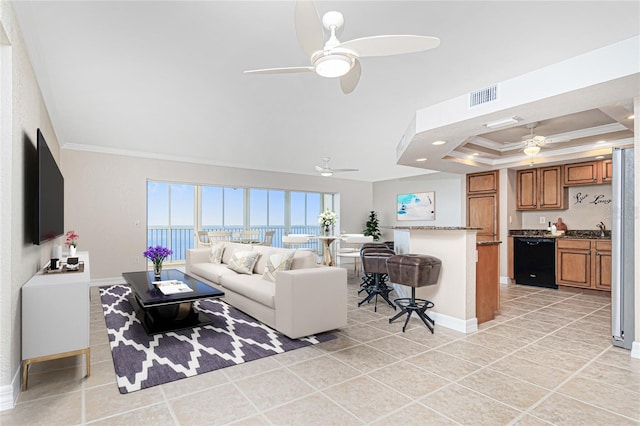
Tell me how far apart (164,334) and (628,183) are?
15.3ft

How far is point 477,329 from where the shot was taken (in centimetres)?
365

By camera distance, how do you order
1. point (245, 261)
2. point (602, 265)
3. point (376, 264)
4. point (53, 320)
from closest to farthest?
point (53, 320) < point (376, 264) < point (245, 261) < point (602, 265)

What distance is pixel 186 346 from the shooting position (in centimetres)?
304

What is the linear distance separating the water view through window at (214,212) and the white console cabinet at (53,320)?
6.07 meters

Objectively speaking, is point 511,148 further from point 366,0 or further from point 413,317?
point 366,0

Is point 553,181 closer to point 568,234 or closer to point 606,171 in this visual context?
point 606,171

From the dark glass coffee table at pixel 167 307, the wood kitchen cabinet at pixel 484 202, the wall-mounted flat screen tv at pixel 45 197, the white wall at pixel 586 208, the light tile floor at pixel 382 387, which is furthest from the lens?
the wood kitchen cabinet at pixel 484 202

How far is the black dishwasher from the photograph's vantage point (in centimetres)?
597

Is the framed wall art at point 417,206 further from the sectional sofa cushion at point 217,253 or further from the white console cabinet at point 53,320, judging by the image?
the white console cabinet at point 53,320

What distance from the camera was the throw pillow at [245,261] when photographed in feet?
15.3

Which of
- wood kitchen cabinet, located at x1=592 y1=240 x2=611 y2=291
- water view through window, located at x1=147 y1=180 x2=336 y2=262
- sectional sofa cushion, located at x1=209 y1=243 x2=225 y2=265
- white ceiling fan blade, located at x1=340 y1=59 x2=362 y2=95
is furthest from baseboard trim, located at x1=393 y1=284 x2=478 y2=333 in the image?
water view through window, located at x1=147 y1=180 x2=336 y2=262

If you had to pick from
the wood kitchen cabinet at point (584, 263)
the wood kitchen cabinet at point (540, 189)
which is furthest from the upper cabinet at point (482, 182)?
the wood kitchen cabinet at point (584, 263)

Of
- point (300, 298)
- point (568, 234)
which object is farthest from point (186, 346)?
point (568, 234)

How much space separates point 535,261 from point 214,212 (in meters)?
7.71
